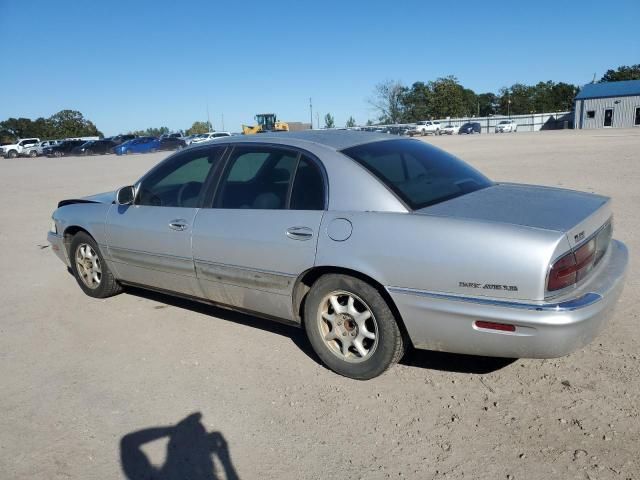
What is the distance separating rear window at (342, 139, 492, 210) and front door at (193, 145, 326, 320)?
1.27 feet

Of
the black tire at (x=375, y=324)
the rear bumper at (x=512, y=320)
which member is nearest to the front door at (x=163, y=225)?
the black tire at (x=375, y=324)

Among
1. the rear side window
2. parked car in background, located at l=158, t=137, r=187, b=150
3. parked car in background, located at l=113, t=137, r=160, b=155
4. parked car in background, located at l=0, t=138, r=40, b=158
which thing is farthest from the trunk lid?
parked car in background, located at l=0, t=138, r=40, b=158

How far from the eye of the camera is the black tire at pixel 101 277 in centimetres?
506

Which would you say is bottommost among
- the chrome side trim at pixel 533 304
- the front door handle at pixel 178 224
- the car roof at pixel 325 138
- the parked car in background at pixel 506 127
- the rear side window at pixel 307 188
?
the parked car in background at pixel 506 127

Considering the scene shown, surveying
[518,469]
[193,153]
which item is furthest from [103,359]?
[518,469]

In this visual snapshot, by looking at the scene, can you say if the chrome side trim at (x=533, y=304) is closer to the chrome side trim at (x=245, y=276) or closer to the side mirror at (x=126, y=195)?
the chrome side trim at (x=245, y=276)

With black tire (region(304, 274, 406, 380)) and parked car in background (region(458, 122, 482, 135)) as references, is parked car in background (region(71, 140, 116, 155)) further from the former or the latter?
black tire (region(304, 274, 406, 380))

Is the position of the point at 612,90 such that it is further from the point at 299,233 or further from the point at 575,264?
the point at 299,233

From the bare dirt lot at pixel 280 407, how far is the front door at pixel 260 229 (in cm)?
52

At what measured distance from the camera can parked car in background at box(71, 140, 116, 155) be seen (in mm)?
47406

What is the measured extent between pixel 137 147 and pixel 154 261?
4527cm

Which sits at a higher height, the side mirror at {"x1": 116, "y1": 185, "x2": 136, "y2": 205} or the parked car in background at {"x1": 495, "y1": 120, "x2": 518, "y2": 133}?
the side mirror at {"x1": 116, "y1": 185, "x2": 136, "y2": 205}

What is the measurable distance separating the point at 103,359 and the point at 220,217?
4.58ft

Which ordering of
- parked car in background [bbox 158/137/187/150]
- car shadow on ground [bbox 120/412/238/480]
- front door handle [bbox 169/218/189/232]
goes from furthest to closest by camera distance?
parked car in background [bbox 158/137/187/150] < front door handle [bbox 169/218/189/232] < car shadow on ground [bbox 120/412/238/480]
